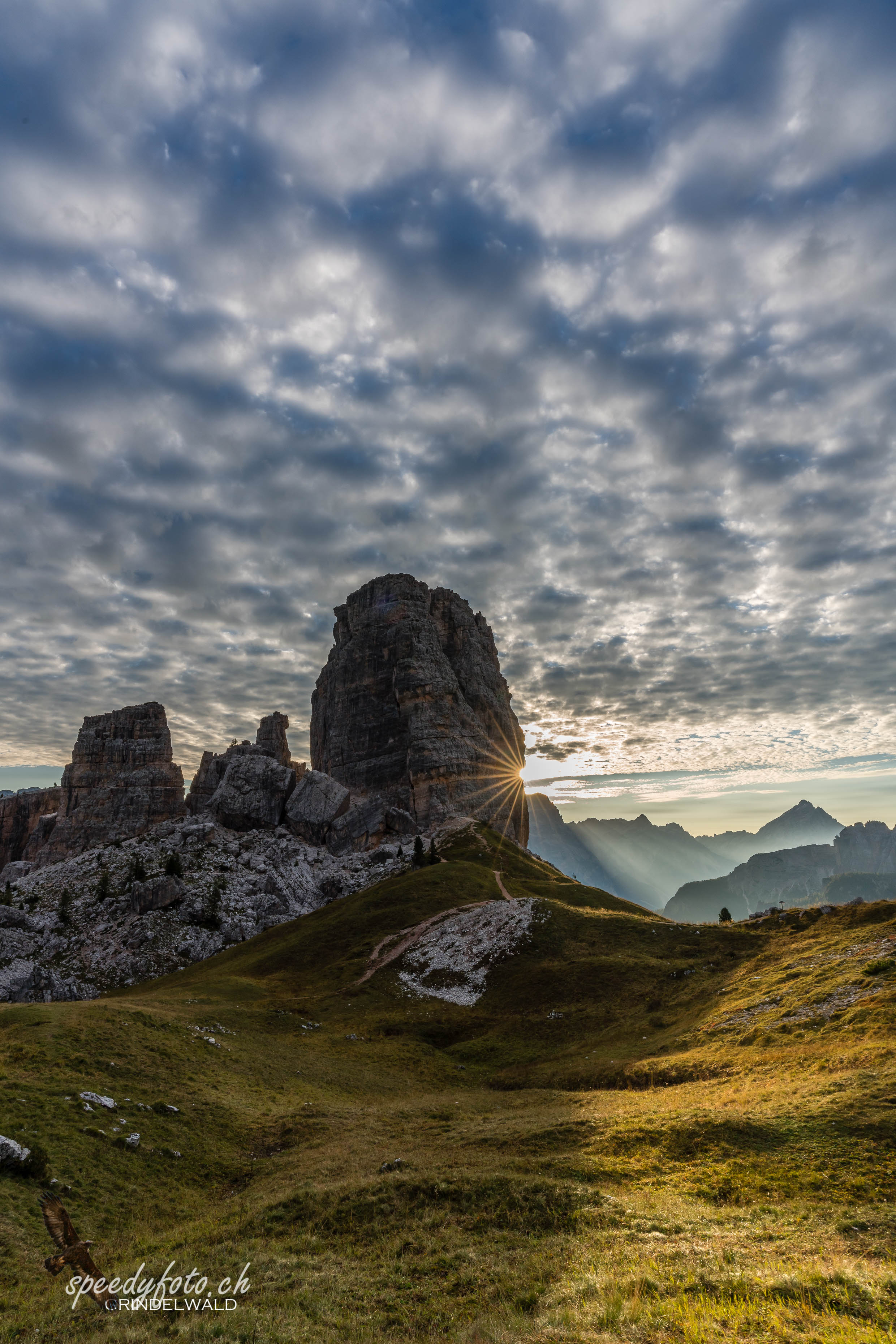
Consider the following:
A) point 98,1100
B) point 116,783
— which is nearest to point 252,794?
point 116,783

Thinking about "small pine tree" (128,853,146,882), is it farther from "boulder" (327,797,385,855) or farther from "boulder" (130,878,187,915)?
"boulder" (327,797,385,855)

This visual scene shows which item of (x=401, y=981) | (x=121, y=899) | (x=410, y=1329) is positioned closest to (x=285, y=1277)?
(x=410, y=1329)

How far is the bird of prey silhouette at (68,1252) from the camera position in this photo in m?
12.4

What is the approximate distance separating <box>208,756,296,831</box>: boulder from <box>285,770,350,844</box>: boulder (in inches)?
149

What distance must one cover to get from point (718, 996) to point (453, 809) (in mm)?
116906

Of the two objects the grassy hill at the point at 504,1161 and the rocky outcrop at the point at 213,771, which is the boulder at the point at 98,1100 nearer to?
the grassy hill at the point at 504,1161

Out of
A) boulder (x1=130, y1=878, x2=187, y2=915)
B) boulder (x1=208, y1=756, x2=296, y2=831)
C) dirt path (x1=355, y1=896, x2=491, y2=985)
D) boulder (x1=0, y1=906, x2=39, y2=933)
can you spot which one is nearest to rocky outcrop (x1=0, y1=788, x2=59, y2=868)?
boulder (x1=208, y1=756, x2=296, y2=831)

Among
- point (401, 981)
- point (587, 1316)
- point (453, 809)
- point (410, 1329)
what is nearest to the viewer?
point (587, 1316)

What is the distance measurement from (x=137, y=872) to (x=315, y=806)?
49.9m

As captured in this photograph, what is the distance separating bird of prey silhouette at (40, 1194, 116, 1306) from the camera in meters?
12.4

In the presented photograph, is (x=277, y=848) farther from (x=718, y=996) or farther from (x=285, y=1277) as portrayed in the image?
(x=285, y=1277)

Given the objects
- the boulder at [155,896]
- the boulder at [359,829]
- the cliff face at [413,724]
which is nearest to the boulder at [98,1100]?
the boulder at [155,896]

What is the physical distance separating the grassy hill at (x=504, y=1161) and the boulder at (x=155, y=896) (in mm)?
64670

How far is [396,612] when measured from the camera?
191375 millimetres
